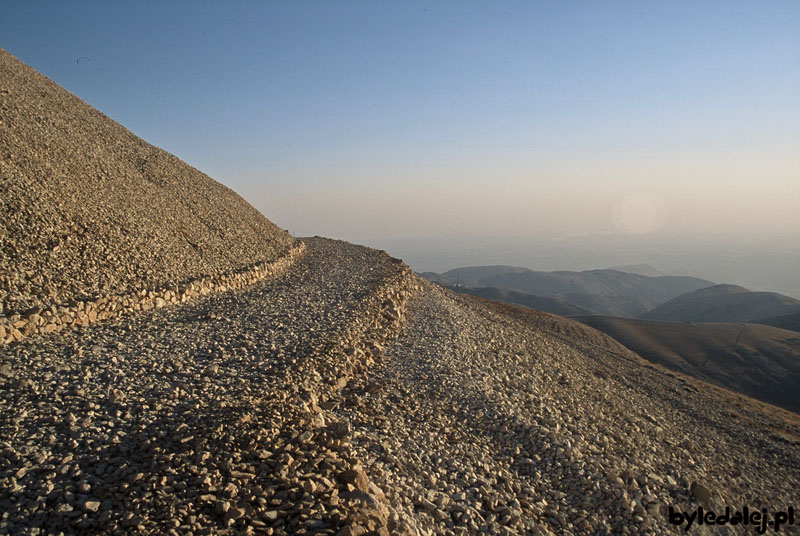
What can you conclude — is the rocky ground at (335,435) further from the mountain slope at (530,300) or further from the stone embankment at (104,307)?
the mountain slope at (530,300)

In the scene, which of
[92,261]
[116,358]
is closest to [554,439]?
[116,358]

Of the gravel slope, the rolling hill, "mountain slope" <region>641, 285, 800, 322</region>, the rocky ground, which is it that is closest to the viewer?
the rocky ground

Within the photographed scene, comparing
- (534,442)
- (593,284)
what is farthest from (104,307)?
(593,284)

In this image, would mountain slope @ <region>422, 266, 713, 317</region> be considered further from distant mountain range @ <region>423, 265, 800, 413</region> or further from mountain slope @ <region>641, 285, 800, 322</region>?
distant mountain range @ <region>423, 265, 800, 413</region>

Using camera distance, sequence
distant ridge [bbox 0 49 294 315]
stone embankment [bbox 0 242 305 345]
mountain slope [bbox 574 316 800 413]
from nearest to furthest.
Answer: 1. stone embankment [bbox 0 242 305 345]
2. distant ridge [bbox 0 49 294 315]
3. mountain slope [bbox 574 316 800 413]

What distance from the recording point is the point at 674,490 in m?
9.83

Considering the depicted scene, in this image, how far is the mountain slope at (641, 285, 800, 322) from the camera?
64938mm

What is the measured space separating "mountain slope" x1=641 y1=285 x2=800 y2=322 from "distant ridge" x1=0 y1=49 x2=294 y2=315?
67.6 meters

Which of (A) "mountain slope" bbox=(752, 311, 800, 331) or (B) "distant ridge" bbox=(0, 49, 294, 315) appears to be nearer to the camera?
(B) "distant ridge" bbox=(0, 49, 294, 315)

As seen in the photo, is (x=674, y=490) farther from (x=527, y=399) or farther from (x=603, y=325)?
(x=603, y=325)

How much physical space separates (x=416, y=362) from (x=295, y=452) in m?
6.37

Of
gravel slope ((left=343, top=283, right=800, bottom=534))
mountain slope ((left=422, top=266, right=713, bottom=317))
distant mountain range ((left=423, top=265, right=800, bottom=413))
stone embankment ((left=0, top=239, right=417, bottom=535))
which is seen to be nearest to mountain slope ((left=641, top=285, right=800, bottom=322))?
distant mountain range ((left=423, top=265, right=800, bottom=413))

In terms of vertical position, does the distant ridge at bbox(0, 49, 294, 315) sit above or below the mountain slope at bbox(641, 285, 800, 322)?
above

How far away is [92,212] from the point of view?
14859mm
